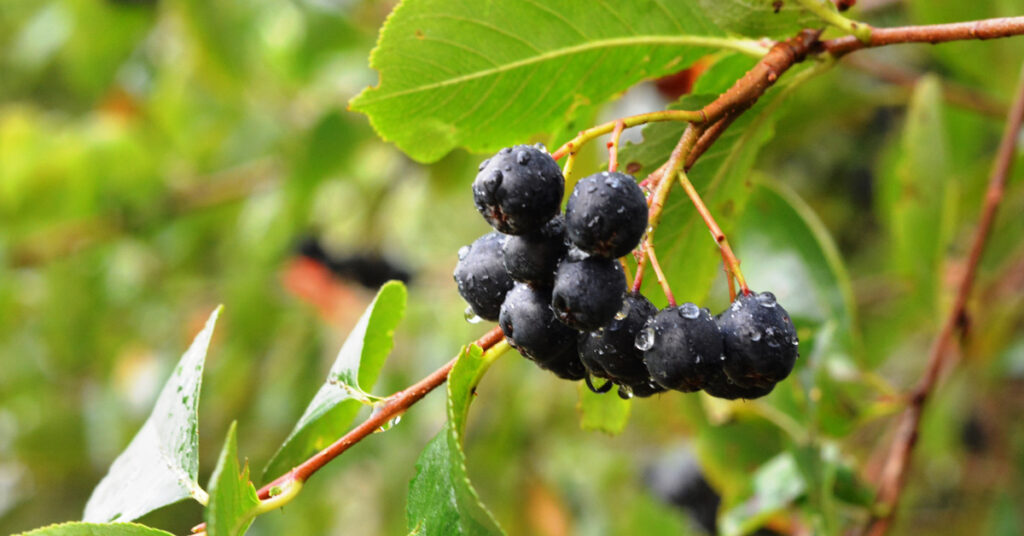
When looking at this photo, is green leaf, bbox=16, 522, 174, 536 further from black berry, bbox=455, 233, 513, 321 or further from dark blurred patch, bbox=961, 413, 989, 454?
dark blurred patch, bbox=961, 413, 989, 454

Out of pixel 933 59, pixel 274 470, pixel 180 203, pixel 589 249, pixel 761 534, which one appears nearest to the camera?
pixel 589 249

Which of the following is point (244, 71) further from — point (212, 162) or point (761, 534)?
point (761, 534)

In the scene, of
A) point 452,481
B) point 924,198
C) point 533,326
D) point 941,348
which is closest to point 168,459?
point 452,481

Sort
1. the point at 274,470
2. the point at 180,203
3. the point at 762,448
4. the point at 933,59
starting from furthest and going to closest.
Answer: the point at 180,203 → the point at 933,59 → the point at 762,448 → the point at 274,470

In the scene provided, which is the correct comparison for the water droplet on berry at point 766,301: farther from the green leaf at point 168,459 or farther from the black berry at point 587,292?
the green leaf at point 168,459

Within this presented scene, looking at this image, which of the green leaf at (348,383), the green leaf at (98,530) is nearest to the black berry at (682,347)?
the green leaf at (348,383)

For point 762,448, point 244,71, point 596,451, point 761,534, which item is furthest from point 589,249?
point 596,451
